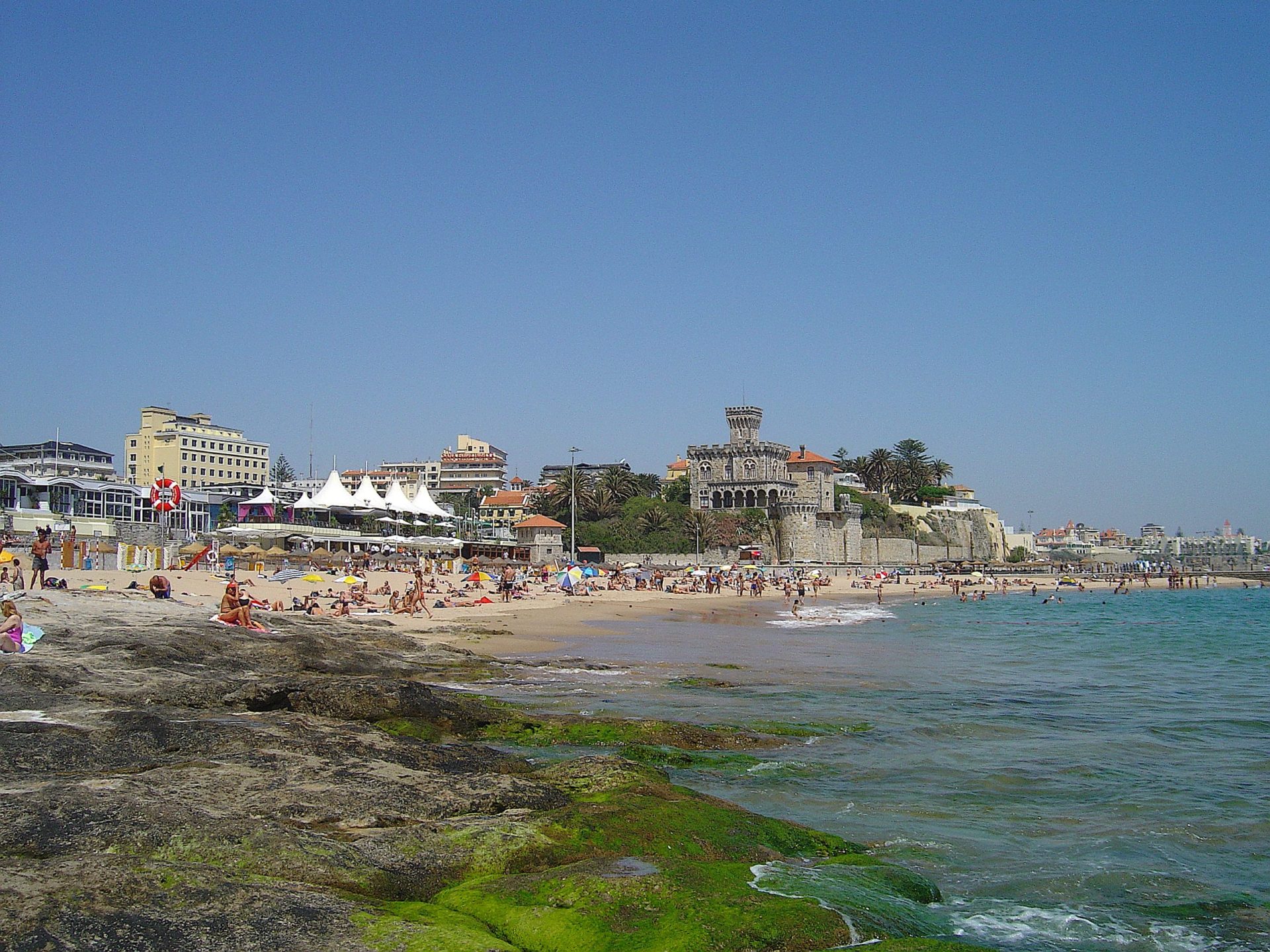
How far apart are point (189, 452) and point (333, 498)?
6042 cm

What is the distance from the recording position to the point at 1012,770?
37.7 feet

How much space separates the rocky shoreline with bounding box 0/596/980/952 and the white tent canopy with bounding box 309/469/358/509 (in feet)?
175

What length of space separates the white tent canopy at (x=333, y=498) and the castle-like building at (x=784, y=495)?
109 feet

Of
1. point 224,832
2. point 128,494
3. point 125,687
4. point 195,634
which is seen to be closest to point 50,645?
point 195,634

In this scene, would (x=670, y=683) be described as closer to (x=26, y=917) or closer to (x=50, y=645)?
(x=50, y=645)

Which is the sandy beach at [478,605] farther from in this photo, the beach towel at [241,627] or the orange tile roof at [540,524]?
the orange tile roof at [540,524]

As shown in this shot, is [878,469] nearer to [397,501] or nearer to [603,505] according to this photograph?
[603,505]

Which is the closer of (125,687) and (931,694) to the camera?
(125,687)

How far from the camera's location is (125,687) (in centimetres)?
997

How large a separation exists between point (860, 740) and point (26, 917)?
1023 cm

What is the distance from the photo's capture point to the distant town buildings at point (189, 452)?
375 feet

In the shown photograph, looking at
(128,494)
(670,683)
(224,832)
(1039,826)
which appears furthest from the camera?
(128,494)

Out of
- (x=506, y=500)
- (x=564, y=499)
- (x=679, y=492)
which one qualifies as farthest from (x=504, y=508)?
(x=564, y=499)

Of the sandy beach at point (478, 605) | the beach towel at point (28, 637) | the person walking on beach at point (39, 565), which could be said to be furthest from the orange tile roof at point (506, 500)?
the beach towel at point (28, 637)
